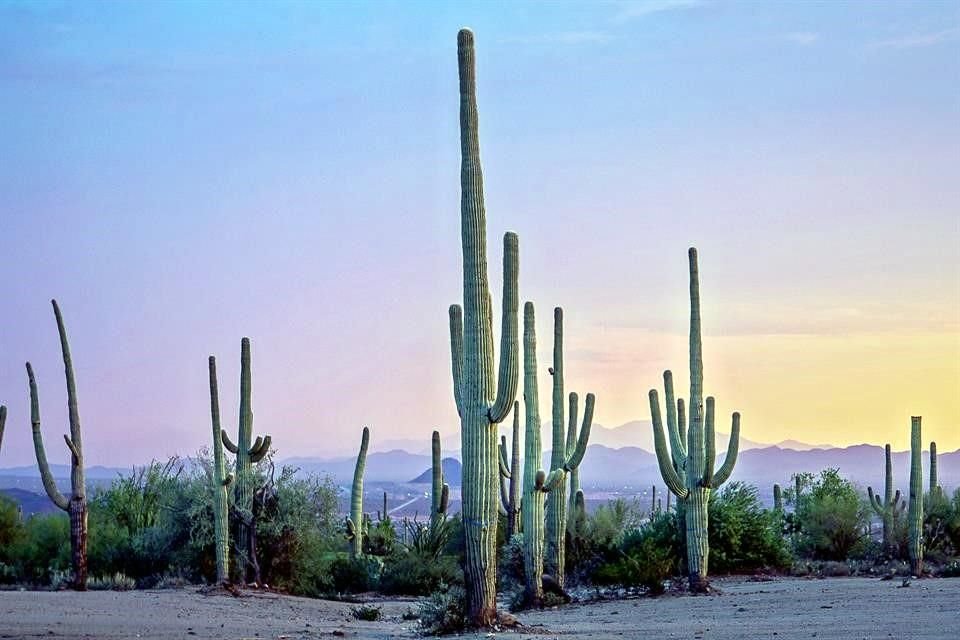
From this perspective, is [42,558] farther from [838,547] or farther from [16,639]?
[838,547]

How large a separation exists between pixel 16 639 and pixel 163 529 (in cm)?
1020

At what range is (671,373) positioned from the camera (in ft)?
88.0

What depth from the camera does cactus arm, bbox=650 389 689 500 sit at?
25.2 metres

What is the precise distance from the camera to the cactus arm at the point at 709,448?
25125 millimetres

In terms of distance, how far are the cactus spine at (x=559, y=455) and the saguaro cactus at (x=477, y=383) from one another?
6258 mm

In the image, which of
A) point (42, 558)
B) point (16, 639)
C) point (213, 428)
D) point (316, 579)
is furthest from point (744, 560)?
point (16, 639)

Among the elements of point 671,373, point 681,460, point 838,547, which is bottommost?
point 838,547

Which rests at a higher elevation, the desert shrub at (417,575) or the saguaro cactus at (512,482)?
the saguaro cactus at (512,482)

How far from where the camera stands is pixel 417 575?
2952 cm

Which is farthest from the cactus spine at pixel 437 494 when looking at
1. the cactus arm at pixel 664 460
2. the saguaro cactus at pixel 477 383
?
the saguaro cactus at pixel 477 383

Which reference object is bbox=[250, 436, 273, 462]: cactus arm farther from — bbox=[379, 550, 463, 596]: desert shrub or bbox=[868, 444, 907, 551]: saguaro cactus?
bbox=[868, 444, 907, 551]: saguaro cactus

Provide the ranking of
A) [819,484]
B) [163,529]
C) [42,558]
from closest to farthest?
1. [163,529]
2. [42,558]
3. [819,484]

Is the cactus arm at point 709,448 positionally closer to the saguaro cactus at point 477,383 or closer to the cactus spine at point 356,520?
the saguaro cactus at point 477,383

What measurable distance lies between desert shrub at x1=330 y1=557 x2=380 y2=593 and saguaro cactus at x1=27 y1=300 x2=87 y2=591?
5746 mm
